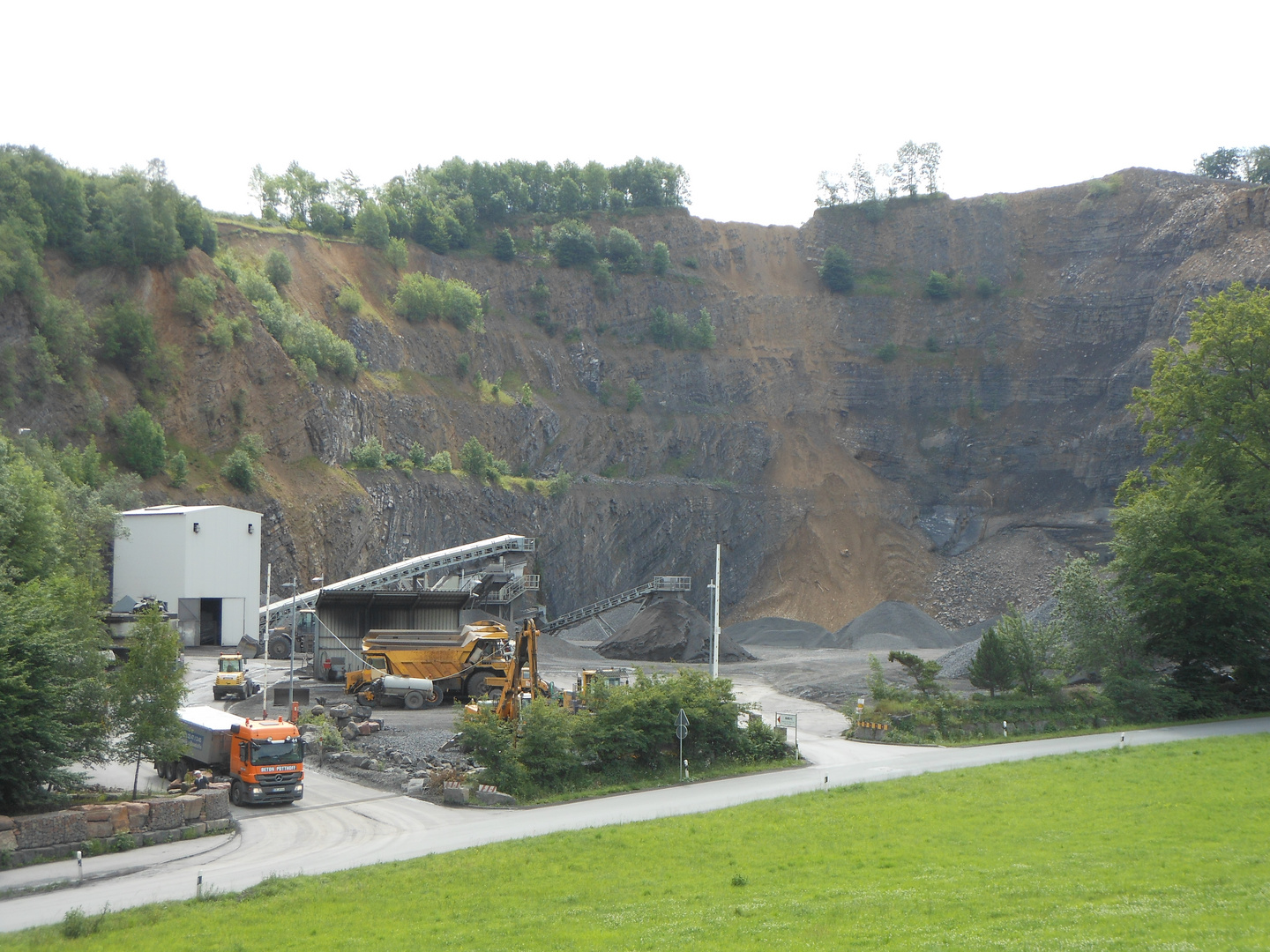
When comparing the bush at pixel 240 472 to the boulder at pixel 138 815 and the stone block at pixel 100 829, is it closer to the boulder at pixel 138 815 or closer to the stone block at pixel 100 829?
the boulder at pixel 138 815

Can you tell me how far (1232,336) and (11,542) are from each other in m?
43.7

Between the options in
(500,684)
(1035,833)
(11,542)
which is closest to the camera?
(1035,833)

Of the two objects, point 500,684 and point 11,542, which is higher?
point 11,542

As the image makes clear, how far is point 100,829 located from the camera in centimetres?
1891

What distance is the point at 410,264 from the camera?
87.2 meters

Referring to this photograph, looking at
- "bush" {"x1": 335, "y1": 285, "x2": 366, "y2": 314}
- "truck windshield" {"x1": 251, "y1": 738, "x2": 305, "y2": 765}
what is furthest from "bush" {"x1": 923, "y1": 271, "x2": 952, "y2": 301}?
"truck windshield" {"x1": 251, "y1": 738, "x2": 305, "y2": 765}

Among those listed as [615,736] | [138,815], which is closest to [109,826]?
[138,815]

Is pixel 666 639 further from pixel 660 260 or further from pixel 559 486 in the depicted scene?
pixel 660 260

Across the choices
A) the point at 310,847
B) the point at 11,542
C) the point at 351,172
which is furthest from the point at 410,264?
the point at 310,847

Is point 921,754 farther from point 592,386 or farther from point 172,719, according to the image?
point 592,386

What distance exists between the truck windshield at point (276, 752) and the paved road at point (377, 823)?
104cm

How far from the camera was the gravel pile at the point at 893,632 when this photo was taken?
6650 cm

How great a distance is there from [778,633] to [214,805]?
2103 inches

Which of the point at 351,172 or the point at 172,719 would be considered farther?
the point at 351,172
